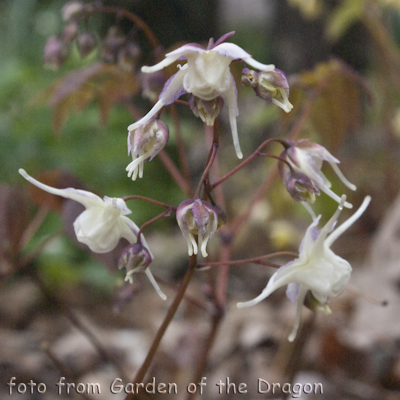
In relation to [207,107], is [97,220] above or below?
below

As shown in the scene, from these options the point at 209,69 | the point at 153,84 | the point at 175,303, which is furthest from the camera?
the point at 153,84

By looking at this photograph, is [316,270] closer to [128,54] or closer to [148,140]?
[148,140]

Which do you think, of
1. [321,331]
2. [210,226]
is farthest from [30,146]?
[210,226]

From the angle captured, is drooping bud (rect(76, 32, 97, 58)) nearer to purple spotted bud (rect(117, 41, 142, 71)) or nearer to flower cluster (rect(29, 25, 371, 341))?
purple spotted bud (rect(117, 41, 142, 71))

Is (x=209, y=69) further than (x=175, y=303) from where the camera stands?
No

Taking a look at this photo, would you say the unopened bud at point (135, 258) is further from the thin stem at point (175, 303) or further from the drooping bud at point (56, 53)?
the drooping bud at point (56, 53)

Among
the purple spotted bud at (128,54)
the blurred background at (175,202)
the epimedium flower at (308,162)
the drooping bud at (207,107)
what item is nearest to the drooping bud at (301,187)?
the epimedium flower at (308,162)

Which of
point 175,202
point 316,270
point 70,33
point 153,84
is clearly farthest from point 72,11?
point 175,202
